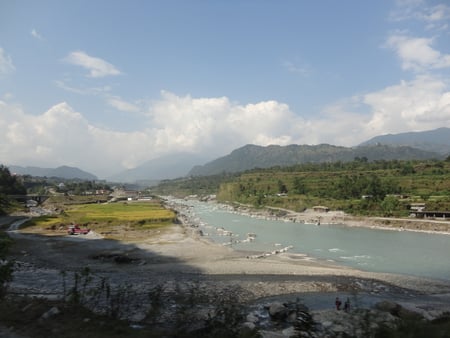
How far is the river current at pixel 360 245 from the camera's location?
34.9 meters

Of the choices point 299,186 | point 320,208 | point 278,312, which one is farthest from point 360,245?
point 299,186

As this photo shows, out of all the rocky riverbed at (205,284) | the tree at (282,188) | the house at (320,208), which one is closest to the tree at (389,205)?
the house at (320,208)

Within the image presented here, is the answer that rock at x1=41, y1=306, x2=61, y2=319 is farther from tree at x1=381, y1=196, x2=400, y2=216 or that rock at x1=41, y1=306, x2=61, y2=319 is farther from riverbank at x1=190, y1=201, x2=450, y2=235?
tree at x1=381, y1=196, x2=400, y2=216

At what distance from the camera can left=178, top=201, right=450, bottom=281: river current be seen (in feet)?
114

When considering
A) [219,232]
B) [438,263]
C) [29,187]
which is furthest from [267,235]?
[29,187]

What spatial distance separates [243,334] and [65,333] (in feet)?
18.5

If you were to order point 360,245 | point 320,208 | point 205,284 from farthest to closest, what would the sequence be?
point 320,208
point 360,245
point 205,284

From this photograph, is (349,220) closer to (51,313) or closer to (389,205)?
(389,205)

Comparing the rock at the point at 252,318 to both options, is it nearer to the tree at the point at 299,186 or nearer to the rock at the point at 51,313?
the rock at the point at 51,313

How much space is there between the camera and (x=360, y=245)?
154ft

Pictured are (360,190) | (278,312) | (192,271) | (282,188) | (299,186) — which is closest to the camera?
(278,312)

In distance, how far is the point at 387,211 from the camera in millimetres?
71812

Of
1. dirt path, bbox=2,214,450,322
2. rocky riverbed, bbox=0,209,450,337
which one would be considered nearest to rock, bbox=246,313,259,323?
rocky riverbed, bbox=0,209,450,337

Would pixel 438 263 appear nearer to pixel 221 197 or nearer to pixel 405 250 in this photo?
pixel 405 250
